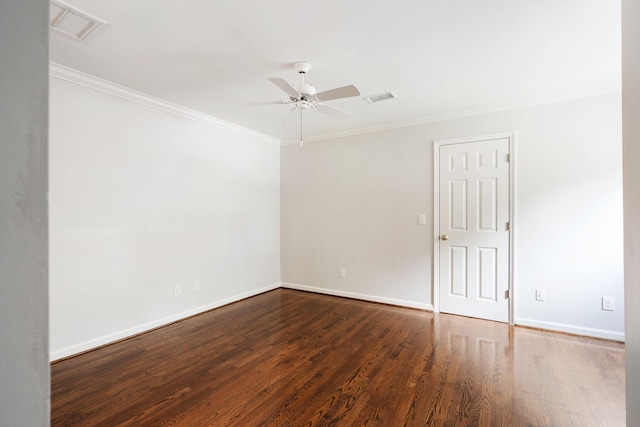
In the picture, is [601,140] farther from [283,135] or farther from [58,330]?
[58,330]

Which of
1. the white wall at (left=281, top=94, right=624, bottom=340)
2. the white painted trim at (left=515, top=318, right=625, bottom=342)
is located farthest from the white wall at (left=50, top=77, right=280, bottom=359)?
the white painted trim at (left=515, top=318, right=625, bottom=342)

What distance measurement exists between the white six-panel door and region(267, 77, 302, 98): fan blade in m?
2.20

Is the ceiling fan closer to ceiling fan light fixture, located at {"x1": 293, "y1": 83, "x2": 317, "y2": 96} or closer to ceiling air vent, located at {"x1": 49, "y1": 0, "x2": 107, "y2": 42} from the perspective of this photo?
ceiling fan light fixture, located at {"x1": 293, "y1": 83, "x2": 317, "y2": 96}

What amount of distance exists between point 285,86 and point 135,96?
1.83 metres

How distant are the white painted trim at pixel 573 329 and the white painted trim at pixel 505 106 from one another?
7.56 feet

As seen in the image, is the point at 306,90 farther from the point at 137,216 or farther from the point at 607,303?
the point at 607,303

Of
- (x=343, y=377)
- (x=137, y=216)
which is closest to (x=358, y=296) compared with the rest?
(x=343, y=377)

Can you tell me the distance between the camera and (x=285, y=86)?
2.19 m

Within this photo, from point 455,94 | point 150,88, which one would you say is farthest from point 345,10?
point 150,88

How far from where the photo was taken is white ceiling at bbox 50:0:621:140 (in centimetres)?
185

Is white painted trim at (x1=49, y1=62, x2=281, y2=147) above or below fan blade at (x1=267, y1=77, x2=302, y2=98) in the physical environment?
above

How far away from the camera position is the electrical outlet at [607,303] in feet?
9.63

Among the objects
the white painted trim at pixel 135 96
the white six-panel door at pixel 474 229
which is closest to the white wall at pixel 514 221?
the white six-panel door at pixel 474 229
